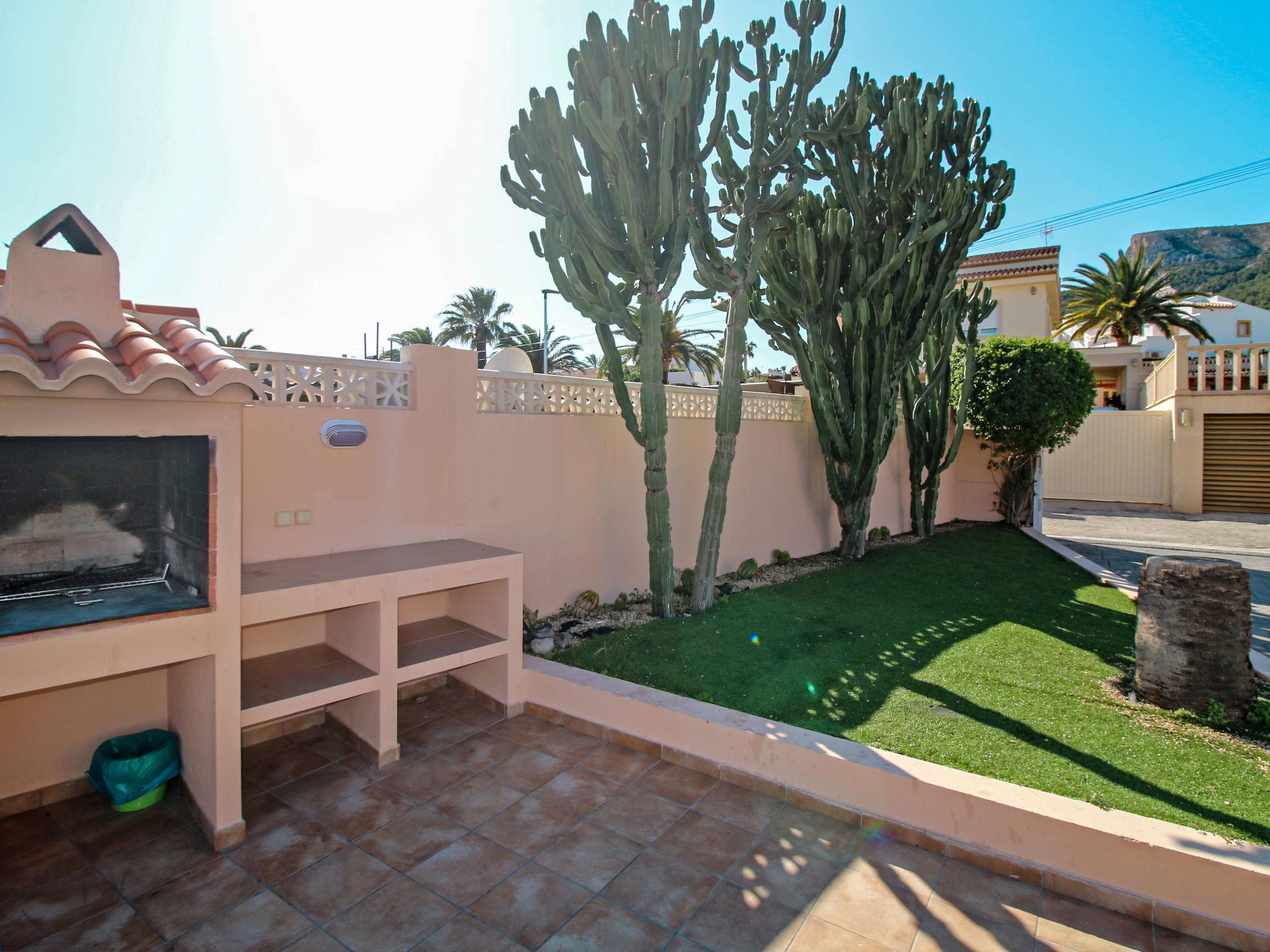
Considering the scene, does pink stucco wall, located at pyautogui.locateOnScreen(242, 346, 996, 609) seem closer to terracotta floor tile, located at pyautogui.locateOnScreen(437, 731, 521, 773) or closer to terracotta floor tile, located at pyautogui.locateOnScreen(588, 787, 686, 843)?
terracotta floor tile, located at pyautogui.locateOnScreen(437, 731, 521, 773)

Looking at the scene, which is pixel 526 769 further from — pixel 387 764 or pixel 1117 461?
pixel 1117 461

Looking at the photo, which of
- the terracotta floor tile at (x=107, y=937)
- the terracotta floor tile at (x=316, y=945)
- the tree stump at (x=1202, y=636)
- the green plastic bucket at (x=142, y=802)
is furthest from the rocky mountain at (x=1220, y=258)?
the terracotta floor tile at (x=107, y=937)

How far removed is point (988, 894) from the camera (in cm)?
293

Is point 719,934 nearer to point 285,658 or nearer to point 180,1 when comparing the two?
point 285,658

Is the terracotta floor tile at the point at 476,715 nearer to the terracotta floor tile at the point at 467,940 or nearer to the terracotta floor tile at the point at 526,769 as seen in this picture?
the terracotta floor tile at the point at 526,769

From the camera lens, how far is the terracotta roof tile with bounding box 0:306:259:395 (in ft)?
8.95

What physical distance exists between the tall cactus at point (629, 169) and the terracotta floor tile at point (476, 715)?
241 centimetres

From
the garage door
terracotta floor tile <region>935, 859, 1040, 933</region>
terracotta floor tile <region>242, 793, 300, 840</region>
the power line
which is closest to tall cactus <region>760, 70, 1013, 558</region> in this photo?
terracotta floor tile <region>935, 859, 1040, 933</region>

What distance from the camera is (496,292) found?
31375 millimetres

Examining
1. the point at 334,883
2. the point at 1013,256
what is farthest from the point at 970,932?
the point at 1013,256

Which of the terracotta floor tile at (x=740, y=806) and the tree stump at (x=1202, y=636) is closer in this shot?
the terracotta floor tile at (x=740, y=806)

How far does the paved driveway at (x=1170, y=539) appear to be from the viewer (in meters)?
Answer: 8.70

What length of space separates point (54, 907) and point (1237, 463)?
21.8m

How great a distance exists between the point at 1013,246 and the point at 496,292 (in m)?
21.5
